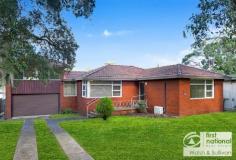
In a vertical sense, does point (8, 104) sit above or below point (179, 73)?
below

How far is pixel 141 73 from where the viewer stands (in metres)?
29.9

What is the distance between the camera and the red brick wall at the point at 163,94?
23688 mm

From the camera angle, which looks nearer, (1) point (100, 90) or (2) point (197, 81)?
(2) point (197, 81)

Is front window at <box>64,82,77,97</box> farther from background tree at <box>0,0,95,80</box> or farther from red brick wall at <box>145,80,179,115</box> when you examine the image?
background tree at <box>0,0,95,80</box>

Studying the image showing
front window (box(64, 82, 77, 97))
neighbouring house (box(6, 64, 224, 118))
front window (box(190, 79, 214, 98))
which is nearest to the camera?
neighbouring house (box(6, 64, 224, 118))

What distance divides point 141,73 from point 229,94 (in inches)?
335

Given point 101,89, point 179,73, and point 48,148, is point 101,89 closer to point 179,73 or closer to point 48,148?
point 179,73

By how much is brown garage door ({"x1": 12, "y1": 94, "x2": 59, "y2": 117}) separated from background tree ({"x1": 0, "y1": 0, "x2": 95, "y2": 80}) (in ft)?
38.2

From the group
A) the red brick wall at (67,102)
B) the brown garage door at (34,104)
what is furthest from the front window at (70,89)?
the brown garage door at (34,104)

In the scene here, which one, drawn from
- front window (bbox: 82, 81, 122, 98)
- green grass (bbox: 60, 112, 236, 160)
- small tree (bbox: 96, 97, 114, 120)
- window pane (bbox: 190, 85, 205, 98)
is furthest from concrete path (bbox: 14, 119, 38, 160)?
window pane (bbox: 190, 85, 205, 98)

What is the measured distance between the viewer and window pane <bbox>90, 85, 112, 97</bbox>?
87.8 ft

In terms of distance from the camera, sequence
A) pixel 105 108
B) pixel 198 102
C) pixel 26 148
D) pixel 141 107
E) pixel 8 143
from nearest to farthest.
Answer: pixel 26 148, pixel 8 143, pixel 105 108, pixel 198 102, pixel 141 107

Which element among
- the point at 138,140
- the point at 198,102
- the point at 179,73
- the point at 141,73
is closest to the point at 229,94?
the point at 198,102

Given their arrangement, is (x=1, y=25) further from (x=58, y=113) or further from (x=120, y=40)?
(x=58, y=113)
